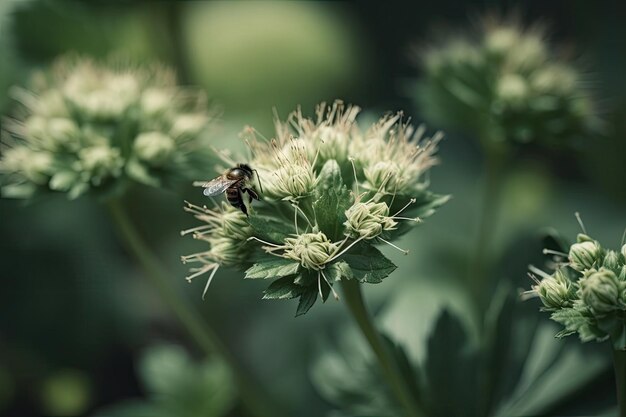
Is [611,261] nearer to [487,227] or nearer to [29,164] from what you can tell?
[487,227]

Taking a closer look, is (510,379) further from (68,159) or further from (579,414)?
(68,159)

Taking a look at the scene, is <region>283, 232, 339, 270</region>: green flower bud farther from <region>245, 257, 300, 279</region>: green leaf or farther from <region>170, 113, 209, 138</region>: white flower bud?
<region>170, 113, 209, 138</region>: white flower bud

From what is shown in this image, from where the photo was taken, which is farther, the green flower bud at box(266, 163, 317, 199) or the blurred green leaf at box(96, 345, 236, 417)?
the blurred green leaf at box(96, 345, 236, 417)

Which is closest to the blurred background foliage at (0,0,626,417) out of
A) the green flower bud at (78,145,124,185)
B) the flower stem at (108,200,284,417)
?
the flower stem at (108,200,284,417)

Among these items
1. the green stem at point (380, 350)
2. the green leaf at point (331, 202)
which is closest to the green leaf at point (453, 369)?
the green stem at point (380, 350)

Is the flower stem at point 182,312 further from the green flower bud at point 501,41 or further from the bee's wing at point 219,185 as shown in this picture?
the green flower bud at point 501,41

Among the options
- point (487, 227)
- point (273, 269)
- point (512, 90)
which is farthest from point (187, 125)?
point (487, 227)
